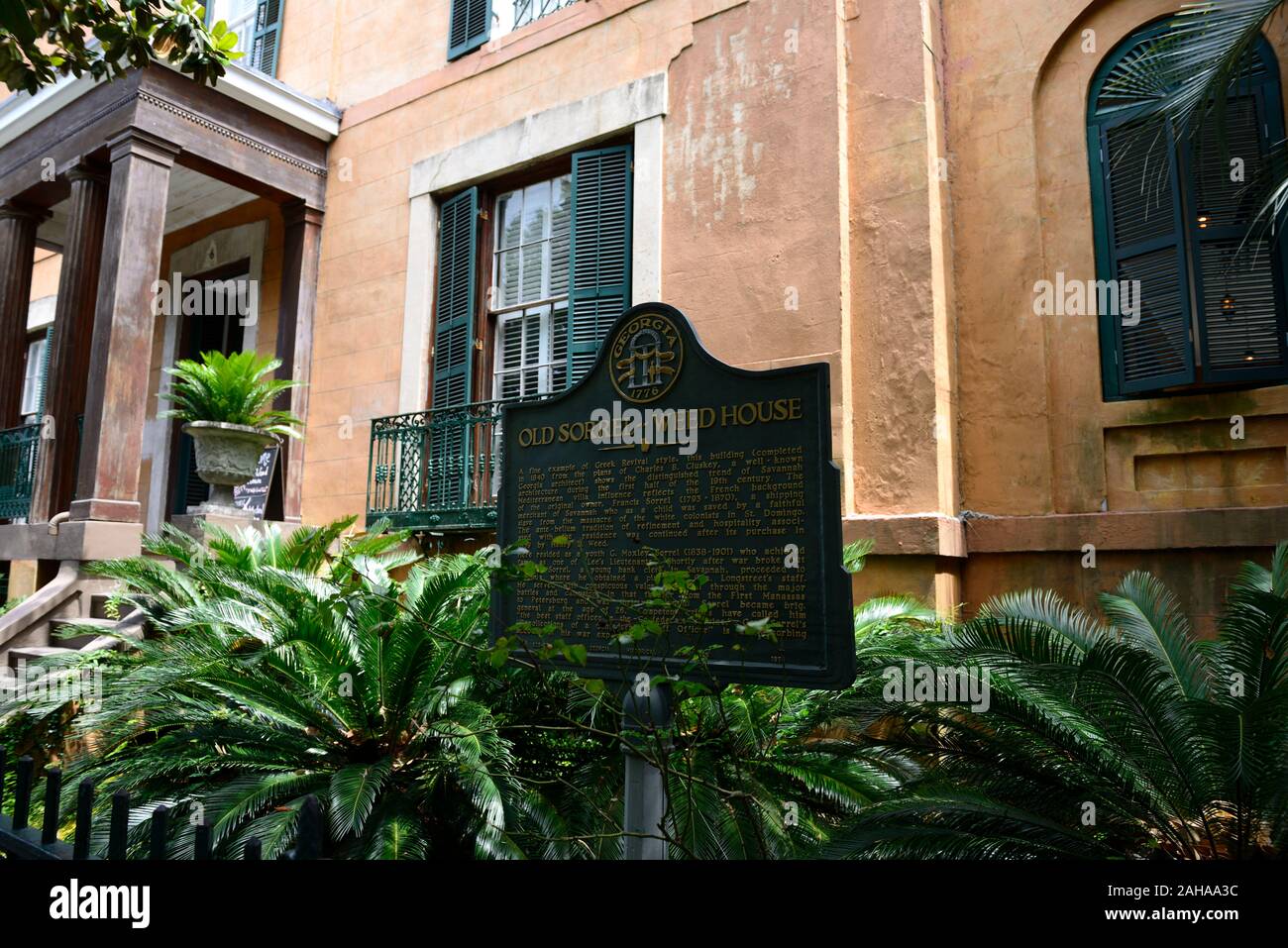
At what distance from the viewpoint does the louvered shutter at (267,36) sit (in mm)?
12062

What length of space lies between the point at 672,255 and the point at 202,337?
8.20m

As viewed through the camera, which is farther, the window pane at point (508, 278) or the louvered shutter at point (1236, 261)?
the window pane at point (508, 278)

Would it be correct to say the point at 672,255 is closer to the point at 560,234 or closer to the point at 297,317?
the point at 560,234

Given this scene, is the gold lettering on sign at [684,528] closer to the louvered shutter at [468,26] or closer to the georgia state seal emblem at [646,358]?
the georgia state seal emblem at [646,358]

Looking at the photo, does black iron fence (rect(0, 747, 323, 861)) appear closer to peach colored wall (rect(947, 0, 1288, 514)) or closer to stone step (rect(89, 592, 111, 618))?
peach colored wall (rect(947, 0, 1288, 514))

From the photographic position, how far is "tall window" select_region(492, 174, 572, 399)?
9.03 metres

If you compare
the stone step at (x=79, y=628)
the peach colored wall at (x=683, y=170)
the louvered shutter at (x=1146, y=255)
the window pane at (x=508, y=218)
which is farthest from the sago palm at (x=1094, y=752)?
the window pane at (x=508, y=218)

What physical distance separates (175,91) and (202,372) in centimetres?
322

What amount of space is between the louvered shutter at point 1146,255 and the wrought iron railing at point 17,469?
431 inches

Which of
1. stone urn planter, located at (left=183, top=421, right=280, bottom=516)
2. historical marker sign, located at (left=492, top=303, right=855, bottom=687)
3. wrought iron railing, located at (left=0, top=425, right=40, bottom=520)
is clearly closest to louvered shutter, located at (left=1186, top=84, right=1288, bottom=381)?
historical marker sign, located at (left=492, top=303, right=855, bottom=687)

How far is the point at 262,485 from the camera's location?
34.4 ft

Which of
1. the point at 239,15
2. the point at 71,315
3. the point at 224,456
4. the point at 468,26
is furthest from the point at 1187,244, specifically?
the point at 239,15
